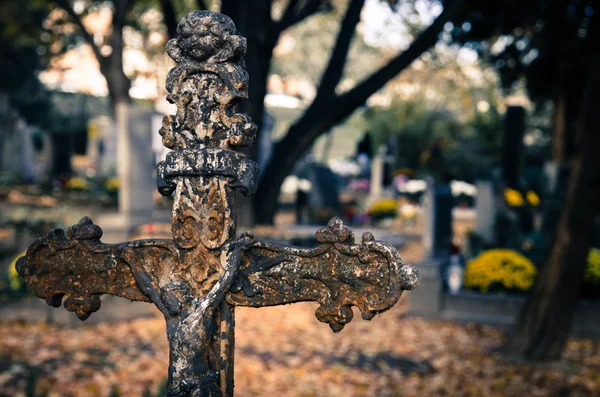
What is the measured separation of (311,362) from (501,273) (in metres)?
3.47

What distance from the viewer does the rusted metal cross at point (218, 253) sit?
210 cm

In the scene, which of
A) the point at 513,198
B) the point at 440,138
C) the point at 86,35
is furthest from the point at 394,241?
the point at 440,138

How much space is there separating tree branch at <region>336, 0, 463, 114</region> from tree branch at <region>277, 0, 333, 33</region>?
160cm

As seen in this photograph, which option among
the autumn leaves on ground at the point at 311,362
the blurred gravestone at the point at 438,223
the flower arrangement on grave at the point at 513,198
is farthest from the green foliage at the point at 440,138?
the autumn leaves on ground at the point at 311,362

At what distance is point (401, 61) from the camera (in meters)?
8.87

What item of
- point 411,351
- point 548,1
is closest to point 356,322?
point 411,351

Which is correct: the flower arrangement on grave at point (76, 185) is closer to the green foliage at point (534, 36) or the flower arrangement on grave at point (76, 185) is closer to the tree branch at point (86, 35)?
the tree branch at point (86, 35)

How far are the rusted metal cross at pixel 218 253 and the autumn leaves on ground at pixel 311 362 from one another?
4057 mm

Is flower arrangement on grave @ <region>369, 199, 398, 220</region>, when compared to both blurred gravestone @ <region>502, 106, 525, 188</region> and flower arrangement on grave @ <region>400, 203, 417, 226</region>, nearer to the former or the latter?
flower arrangement on grave @ <region>400, 203, 417, 226</region>

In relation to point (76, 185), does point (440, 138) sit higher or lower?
higher

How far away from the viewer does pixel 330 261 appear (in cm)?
217

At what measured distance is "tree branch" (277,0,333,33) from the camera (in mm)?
9891

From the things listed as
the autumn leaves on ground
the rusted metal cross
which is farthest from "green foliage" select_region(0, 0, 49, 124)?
the rusted metal cross

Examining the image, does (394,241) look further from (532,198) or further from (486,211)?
(532,198)
